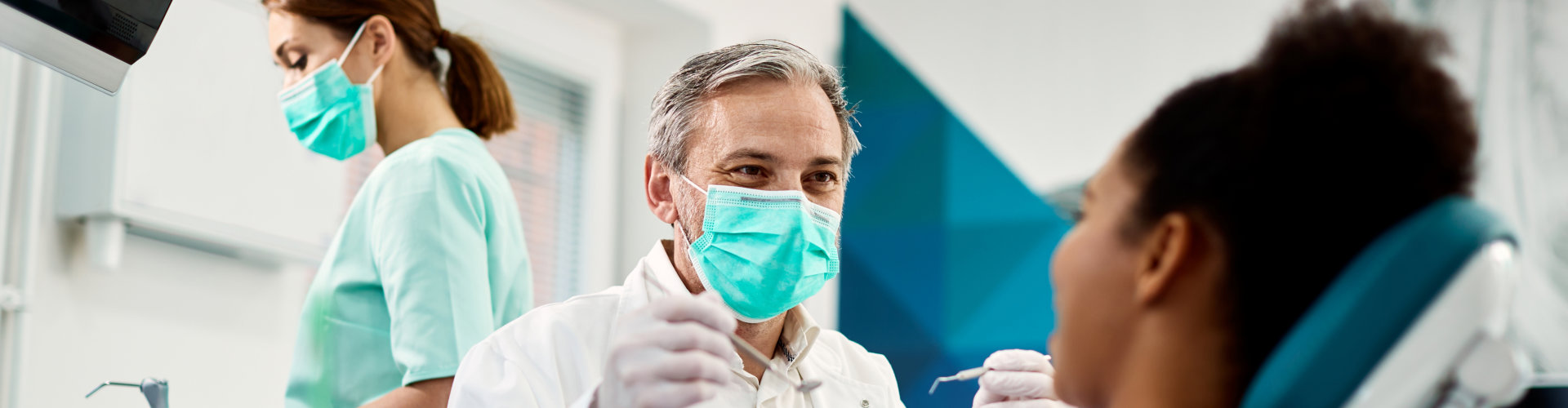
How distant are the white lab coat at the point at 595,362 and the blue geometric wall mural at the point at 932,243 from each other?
2.02 metres

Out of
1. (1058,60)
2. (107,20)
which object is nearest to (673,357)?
(107,20)

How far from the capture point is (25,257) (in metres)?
2.19

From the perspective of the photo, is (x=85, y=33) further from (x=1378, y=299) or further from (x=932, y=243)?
(x=932, y=243)

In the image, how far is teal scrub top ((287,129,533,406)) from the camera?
1.76m

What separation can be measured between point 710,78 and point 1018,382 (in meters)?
0.65

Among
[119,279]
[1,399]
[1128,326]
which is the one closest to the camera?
[1128,326]

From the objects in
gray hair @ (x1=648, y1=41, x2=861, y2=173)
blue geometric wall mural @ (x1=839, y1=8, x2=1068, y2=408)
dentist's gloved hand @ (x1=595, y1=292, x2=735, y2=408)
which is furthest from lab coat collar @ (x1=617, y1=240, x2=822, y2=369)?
blue geometric wall mural @ (x1=839, y1=8, x2=1068, y2=408)

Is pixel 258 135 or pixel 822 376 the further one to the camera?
pixel 258 135

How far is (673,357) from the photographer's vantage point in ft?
3.81

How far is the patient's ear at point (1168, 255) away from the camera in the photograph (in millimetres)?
927

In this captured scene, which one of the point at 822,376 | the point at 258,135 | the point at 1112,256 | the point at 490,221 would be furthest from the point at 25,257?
the point at 1112,256

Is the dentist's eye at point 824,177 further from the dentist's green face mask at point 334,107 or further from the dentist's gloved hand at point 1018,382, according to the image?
the dentist's green face mask at point 334,107

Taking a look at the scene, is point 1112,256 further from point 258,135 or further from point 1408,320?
point 258,135

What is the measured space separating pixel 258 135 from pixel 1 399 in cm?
74
